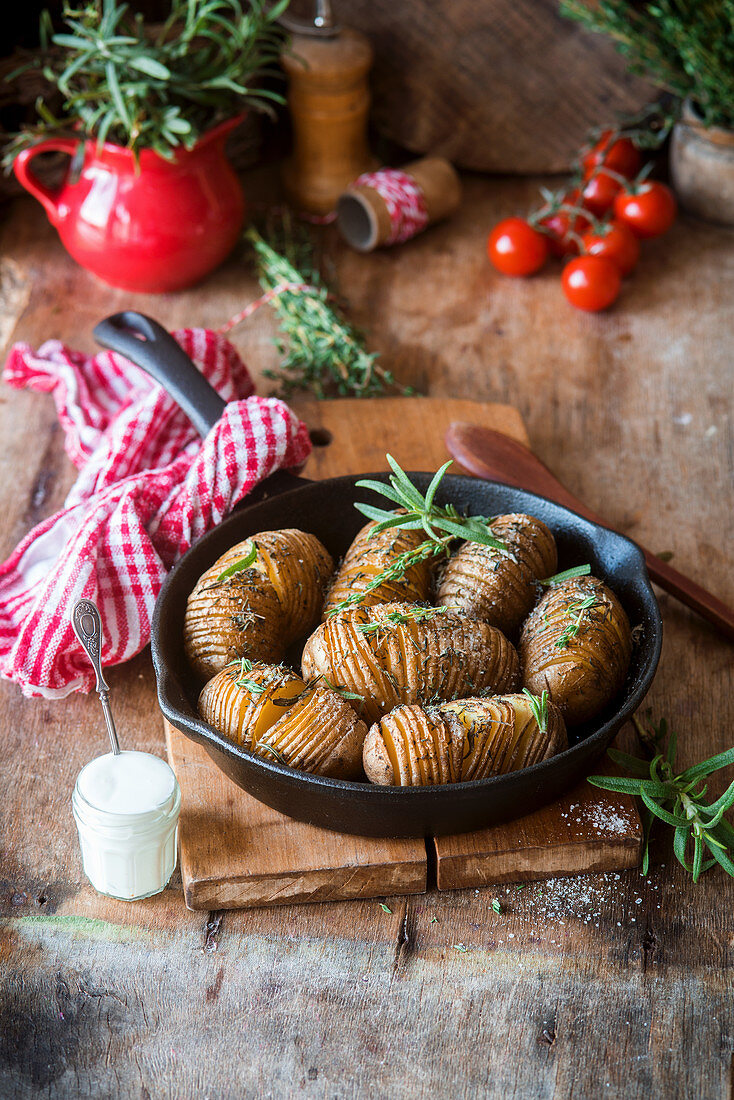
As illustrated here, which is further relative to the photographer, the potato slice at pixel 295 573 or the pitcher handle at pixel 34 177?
the pitcher handle at pixel 34 177

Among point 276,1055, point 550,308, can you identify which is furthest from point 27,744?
point 550,308

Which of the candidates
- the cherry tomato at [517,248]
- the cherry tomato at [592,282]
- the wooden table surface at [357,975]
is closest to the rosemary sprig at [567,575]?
the wooden table surface at [357,975]

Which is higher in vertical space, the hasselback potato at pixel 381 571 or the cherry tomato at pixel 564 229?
the hasselback potato at pixel 381 571

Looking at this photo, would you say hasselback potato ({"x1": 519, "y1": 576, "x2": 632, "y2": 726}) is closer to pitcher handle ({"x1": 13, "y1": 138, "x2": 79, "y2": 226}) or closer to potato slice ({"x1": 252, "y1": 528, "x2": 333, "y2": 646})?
potato slice ({"x1": 252, "y1": 528, "x2": 333, "y2": 646})

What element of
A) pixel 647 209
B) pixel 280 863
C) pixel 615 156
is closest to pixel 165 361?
pixel 280 863

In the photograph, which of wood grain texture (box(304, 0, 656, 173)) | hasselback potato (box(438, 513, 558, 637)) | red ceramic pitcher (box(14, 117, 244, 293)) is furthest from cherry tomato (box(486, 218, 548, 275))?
hasselback potato (box(438, 513, 558, 637))

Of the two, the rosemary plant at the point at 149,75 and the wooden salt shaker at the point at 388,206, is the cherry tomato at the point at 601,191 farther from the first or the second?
the rosemary plant at the point at 149,75

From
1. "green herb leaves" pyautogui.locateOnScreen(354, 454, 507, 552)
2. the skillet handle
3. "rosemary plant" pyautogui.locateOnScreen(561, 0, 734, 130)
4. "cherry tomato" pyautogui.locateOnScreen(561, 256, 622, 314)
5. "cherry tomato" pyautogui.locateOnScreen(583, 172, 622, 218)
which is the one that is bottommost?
"cherry tomato" pyautogui.locateOnScreen(561, 256, 622, 314)
